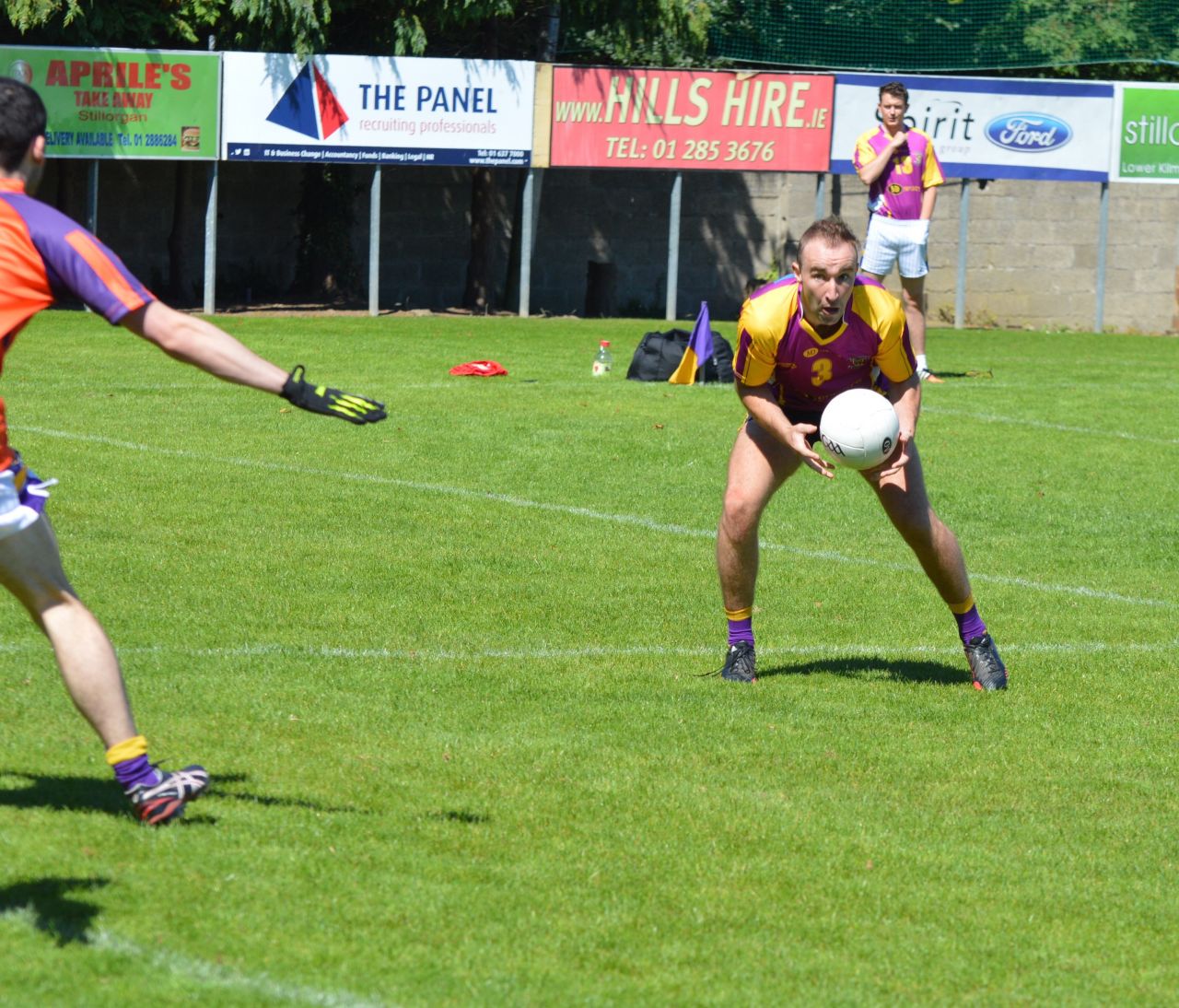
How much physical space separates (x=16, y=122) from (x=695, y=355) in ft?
42.8

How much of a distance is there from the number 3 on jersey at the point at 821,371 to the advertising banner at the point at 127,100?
1754 cm

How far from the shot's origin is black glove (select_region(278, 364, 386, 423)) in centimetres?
493

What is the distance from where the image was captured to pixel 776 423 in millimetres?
7277

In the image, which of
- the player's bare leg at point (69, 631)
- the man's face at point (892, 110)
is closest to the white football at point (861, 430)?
the player's bare leg at point (69, 631)

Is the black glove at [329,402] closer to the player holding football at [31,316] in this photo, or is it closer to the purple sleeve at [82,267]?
the player holding football at [31,316]

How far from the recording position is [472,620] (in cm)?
849

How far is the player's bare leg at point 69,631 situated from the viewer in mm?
5117

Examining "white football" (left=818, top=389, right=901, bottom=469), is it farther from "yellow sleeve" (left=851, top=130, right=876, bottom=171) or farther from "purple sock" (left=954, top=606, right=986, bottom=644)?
"yellow sleeve" (left=851, top=130, right=876, bottom=171)

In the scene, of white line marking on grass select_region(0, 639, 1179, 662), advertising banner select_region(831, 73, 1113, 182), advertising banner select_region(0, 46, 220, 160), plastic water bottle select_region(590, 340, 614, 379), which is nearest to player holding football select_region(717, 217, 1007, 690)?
white line marking on grass select_region(0, 639, 1179, 662)

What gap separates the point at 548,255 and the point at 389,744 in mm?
23151

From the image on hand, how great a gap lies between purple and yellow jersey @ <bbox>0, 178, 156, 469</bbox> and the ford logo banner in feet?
76.2

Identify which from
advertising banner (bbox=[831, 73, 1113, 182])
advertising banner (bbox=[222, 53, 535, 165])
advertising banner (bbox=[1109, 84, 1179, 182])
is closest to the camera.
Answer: advertising banner (bbox=[222, 53, 535, 165])

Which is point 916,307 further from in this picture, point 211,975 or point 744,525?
point 211,975

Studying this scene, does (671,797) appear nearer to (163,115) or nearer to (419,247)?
(163,115)
